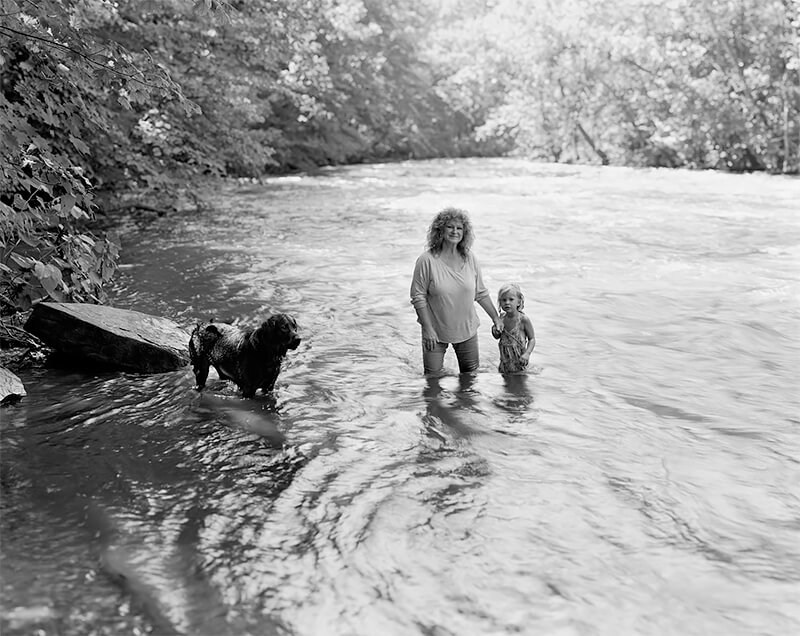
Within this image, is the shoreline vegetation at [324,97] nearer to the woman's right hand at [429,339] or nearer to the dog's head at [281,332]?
the dog's head at [281,332]

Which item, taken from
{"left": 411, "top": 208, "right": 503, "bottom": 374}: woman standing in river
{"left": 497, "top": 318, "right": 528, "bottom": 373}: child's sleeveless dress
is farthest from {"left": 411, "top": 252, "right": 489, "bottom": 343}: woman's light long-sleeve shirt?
{"left": 497, "top": 318, "right": 528, "bottom": 373}: child's sleeveless dress

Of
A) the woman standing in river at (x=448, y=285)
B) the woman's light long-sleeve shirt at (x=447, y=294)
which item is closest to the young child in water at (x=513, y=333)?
the woman standing in river at (x=448, y=285)

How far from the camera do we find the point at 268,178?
111 ft

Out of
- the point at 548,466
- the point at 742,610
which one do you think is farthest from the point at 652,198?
the point at 742,610

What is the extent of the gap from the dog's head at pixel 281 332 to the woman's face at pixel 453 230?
5.18ft

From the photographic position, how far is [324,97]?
41.0m

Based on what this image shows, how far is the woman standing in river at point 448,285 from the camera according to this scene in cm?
716

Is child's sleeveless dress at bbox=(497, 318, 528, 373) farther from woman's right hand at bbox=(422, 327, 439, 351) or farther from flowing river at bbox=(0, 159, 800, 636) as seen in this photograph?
woman's right hand at bbox=(422, 327, 439, 351)

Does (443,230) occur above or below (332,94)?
below

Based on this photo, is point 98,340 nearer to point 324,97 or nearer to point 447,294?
point 447,294

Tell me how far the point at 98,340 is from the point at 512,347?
3.83m

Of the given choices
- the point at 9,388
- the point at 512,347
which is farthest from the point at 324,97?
the point at 9,388

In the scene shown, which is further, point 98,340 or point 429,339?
point 98,340

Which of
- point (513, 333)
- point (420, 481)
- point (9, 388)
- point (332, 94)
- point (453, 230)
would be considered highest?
point (332, 94)
